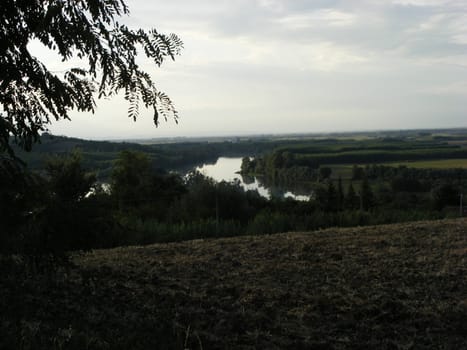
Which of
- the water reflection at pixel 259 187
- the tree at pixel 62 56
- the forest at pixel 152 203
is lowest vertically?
the water reflection at pixel 259 187

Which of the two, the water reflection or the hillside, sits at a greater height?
the hillside

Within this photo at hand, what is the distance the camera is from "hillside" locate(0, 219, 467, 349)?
3.19 meters

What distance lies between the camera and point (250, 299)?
14.8 ft

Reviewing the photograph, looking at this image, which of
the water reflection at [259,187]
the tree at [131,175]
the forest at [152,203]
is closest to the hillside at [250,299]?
the forest at [152,203]

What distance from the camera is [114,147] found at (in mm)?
29516

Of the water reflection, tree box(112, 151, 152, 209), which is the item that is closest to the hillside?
the water reflection

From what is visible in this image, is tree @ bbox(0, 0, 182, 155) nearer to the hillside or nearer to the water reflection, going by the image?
the hillside

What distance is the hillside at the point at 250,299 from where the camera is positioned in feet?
10.5

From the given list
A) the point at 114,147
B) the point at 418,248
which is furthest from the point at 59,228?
the point at 114,147

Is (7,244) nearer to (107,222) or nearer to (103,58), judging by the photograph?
(107,222)

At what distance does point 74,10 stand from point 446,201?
18.5m

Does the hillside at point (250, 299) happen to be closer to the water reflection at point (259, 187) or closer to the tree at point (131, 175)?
the water reflection at point (259, 187)

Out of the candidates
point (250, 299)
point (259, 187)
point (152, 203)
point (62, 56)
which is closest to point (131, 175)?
point (152, 203)

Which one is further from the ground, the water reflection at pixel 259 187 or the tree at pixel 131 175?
the tree at pixel 131 175
